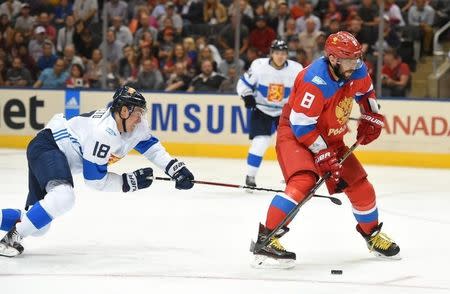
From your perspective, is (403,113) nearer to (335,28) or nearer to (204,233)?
(335,28)

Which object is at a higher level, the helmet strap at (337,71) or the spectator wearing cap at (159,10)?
the helmet strap at (337,71)

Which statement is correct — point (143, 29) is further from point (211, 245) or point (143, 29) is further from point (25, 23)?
point (211, 245)

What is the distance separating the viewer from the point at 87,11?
11.6m

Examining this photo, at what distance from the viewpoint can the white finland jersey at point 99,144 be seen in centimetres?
513

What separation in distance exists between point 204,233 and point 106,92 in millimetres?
5132

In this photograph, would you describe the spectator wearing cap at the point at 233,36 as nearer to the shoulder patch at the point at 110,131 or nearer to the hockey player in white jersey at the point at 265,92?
the hockey player in white jersey at the point at 265,92

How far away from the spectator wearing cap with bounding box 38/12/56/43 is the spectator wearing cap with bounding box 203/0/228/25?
1.79 m

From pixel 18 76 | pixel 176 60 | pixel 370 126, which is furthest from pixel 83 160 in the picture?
pixel 18 76

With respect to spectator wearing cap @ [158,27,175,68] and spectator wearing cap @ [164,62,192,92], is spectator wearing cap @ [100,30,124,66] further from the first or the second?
spectator wearing cap @ [164,62,192,92]

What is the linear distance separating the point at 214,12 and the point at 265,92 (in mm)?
2938

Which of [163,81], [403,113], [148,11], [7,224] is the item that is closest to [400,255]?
[7,224]

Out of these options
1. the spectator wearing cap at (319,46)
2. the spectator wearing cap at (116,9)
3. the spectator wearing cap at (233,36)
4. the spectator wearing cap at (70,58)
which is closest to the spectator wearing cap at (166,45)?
the spectator wearing cap at (116,9)

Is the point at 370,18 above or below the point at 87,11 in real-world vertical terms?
above

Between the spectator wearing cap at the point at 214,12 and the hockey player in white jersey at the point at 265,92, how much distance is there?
104 inches
